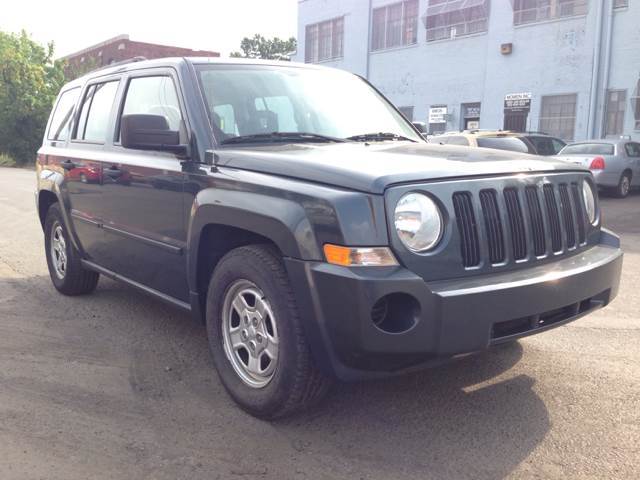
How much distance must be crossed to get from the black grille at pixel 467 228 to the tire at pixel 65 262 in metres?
3.61

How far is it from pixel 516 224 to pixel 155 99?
8.05 feet

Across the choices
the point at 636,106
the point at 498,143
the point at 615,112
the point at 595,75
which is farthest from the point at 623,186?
the point at 595,75

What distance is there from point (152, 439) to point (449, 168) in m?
1.88

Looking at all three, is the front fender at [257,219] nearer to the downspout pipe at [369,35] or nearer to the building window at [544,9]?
the building window at [544,9]

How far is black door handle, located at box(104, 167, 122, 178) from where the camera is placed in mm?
4499

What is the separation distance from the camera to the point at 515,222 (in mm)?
3143

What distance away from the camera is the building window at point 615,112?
2038 centimetres

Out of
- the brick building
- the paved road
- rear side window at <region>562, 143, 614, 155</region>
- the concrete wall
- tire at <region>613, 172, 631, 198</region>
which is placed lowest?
the paved road

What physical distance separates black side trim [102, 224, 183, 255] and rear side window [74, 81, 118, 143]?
2.31ft

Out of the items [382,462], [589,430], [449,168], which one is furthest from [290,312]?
[589,430]

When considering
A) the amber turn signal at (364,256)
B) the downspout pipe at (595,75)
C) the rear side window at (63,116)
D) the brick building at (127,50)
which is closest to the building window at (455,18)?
the downspout pipe at (595,75)

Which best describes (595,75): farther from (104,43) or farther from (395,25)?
(104,43)

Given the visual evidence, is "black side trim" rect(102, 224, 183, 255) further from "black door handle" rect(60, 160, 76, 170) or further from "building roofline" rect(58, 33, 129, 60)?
"building roofline" rect(58, 33, 129, 60)

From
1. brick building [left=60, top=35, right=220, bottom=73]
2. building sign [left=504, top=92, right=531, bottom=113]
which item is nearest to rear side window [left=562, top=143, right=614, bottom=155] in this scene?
building sign [left=504, top=92, right=531, bottom=113]
